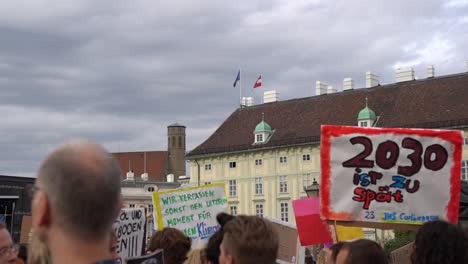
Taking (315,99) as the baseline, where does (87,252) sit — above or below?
below

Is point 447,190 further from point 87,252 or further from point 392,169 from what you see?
point 87,252

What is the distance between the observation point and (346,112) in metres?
70.2

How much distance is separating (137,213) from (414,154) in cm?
372

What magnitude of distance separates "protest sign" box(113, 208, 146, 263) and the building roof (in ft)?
179

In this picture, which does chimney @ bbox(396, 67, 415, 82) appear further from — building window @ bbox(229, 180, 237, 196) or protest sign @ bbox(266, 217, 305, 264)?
protest sign @ bbox(266, 217, 305, 264)

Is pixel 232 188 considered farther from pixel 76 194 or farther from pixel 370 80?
pixel 76 194

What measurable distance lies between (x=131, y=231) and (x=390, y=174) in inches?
135

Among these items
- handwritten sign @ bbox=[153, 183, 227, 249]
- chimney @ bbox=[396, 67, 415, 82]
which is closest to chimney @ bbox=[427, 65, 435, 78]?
chimney @ bbox=[396, 67, 415, 82]

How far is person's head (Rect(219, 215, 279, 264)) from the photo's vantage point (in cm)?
399

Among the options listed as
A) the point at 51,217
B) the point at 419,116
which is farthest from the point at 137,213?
the point at 419,116

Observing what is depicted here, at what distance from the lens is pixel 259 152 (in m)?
73.3

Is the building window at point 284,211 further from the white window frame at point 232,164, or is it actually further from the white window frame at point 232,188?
the white window frame at point 232,164

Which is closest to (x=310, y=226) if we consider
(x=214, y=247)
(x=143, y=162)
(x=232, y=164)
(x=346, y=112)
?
(x=214, y=247)

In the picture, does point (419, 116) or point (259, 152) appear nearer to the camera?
point (419, 116)
